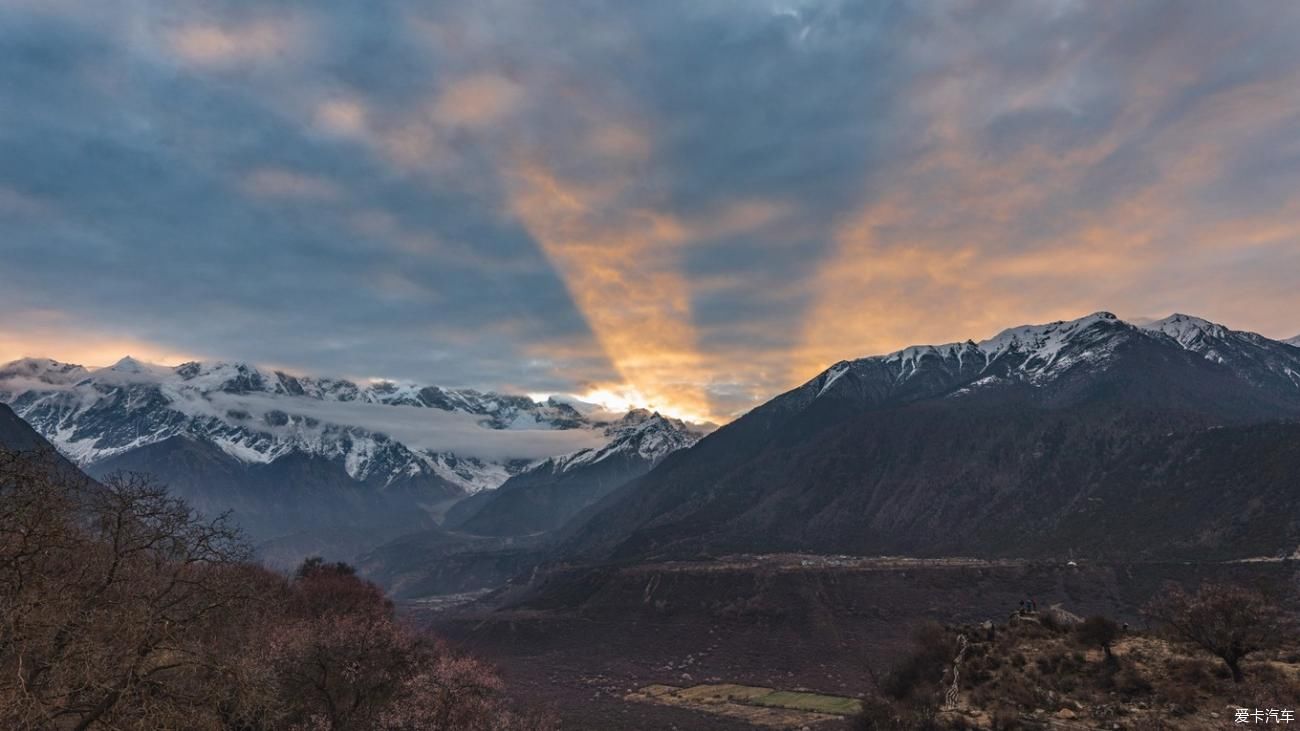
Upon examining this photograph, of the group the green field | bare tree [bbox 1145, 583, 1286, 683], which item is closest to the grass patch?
the green field

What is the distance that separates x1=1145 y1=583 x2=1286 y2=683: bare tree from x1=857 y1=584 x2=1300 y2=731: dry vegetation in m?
0.04

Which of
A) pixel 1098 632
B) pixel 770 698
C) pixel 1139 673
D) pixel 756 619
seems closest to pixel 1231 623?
pixel 1139 673

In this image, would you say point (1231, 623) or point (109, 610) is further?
point (1231, 623)

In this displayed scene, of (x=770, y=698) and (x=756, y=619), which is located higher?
(x=756, y=619)

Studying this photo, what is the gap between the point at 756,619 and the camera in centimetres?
14288

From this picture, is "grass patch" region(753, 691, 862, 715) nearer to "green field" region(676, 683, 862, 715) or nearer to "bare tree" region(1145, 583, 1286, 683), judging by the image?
"green field" region(676, 683, 862, 715)

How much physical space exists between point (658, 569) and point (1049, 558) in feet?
318

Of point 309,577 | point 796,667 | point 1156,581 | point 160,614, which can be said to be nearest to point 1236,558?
point 1156,581

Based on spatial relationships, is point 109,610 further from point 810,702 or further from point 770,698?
point 770,698

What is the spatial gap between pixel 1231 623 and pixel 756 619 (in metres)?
122

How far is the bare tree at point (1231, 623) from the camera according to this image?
28.6 m

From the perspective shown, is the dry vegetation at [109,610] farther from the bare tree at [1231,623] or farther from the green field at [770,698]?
the green field at [770,698]

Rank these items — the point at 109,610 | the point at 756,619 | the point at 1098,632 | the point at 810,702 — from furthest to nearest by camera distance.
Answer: the point at 756,619 → the point at 810,702 → the point at 1098,632 → the point at 109,610

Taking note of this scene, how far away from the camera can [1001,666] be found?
37094mm
